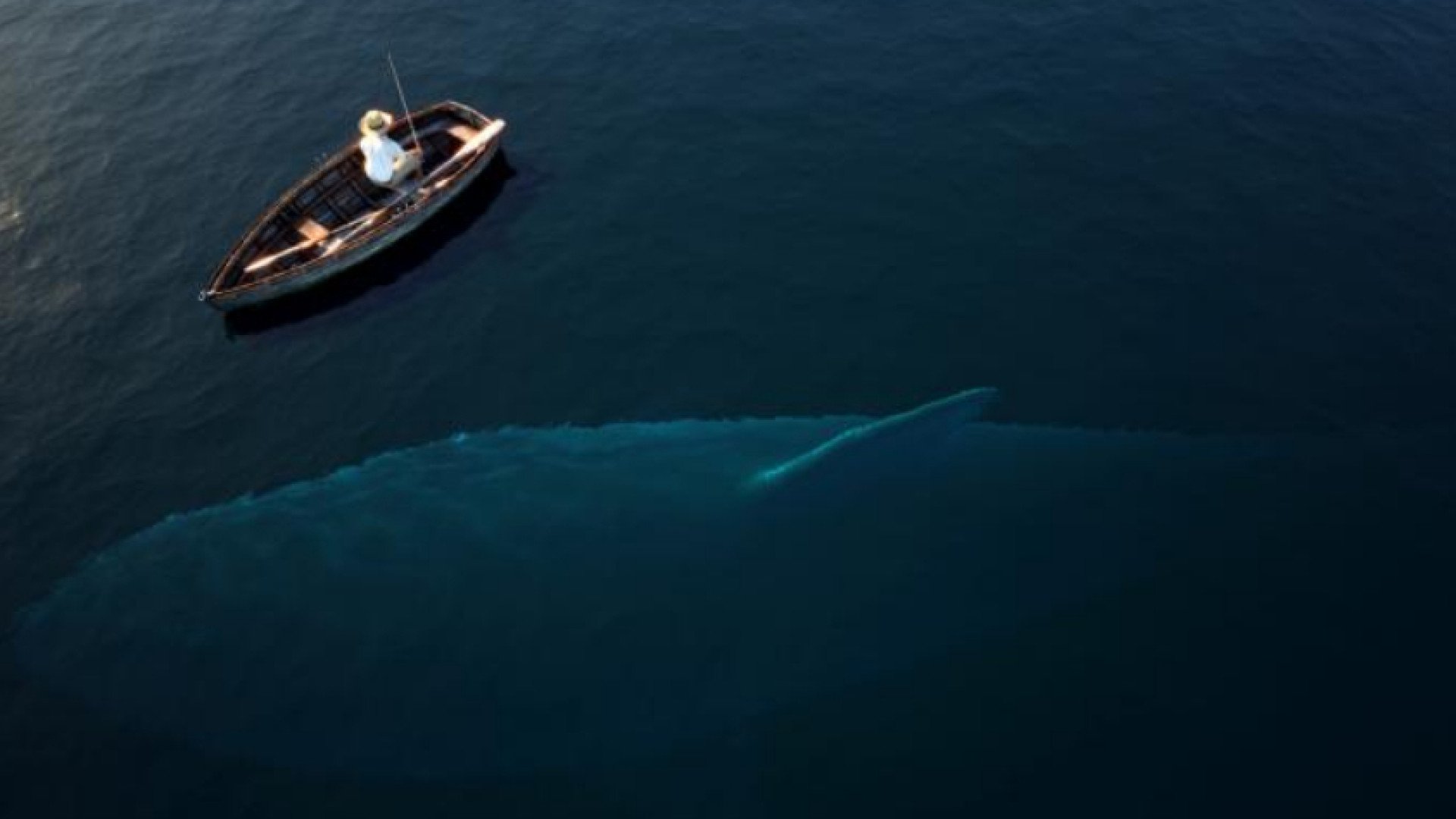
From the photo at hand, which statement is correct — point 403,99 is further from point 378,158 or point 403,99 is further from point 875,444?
point 875,444

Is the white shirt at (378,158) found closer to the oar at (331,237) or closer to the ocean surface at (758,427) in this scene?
the oar at (331,237)

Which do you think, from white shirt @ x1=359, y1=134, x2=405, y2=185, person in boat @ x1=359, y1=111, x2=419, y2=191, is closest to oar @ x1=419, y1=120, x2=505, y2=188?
person in boat @ x1=359, y1=111, x2=419, y2=191

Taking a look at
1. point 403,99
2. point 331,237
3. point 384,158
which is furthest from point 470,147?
point 331,237

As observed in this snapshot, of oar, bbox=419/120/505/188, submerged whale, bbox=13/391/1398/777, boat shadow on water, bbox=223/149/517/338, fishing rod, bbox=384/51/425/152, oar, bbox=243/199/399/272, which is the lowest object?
submerged whale, bbox=13/391/1398/777

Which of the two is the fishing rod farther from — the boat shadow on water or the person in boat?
the boat shadow on water

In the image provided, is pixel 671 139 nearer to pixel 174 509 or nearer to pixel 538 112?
pixel 538 112

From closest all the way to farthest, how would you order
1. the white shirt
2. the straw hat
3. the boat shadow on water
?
the boat shadow on water < the white shirt < the straw hat
